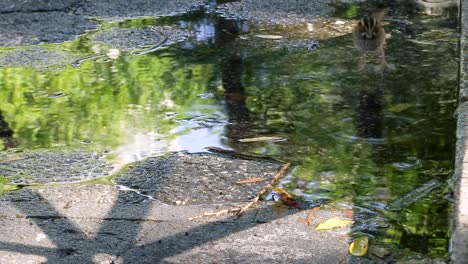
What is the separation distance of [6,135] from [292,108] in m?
1.97

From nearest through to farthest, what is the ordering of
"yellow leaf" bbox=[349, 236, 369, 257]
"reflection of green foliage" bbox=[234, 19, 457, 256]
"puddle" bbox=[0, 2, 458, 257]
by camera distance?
1. "yellow leaf" bbox=[349, 236, 369, 257]
2. "reflection of green foliage" bbox=[234, 19, 457, 256]
3. "puddle" bbox=[0, 2, 458, 257]

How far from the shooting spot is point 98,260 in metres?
4.20

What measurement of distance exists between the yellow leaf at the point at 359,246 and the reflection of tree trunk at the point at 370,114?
1.55m

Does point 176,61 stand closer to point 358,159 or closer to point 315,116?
point 315,116

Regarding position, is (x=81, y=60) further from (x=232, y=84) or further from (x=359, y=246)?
(x=359, y=246)

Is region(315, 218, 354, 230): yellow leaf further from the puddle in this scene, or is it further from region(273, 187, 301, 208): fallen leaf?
region(273, 187, 301, 208): fallen leaf

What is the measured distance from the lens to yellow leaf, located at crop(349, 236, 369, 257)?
4.12 metres

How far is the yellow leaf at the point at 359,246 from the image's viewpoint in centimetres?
412

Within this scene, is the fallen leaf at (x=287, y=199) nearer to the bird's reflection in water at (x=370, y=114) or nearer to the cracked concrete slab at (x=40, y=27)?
the bird's reflection in water at (x=370, y=114)

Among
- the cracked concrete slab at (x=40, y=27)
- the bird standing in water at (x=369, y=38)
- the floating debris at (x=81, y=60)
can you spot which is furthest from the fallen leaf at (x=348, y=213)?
the cracked concrete slab at (x=40, y=27)

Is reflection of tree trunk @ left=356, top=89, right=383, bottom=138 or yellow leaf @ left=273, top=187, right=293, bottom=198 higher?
reflection of tree trunk @ left=356, top=89, right=383, bottom=138

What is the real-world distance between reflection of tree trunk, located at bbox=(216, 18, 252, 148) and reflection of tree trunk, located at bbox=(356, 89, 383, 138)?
2.44 ft

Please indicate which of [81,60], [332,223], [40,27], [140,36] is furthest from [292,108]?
[40,27]

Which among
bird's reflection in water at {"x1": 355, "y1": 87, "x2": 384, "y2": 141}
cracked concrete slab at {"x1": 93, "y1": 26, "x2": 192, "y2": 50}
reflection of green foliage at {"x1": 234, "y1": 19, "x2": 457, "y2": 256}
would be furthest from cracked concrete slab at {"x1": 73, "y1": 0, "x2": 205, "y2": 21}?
bird's reflection in water at {"x1": 355, "y1": 87, "x2": 384, "y2": 141}
